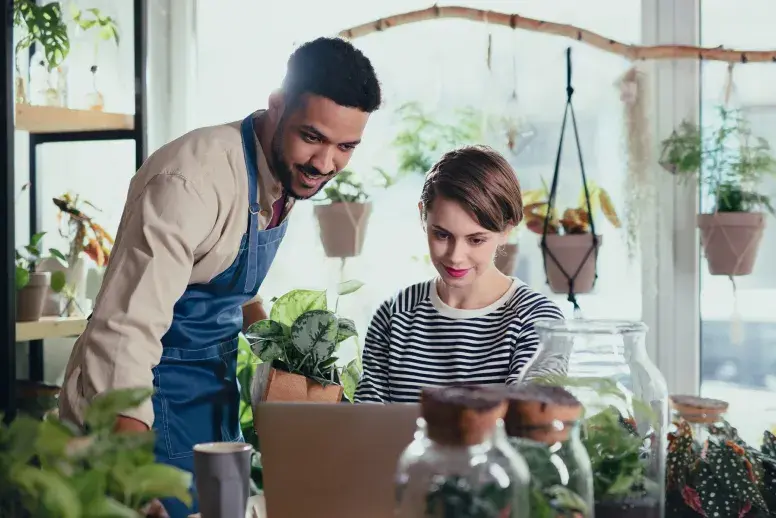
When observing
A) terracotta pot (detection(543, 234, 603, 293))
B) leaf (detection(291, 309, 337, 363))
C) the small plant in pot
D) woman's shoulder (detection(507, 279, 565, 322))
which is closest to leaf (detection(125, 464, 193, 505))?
the small plant in pot

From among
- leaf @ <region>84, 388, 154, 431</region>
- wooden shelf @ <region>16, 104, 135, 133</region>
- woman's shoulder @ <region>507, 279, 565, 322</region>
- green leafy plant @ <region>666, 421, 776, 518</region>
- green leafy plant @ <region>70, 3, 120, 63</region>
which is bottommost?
green leafy plant @ <region>666, 421, 776, 518</region>

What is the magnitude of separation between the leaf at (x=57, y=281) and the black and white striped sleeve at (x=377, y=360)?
1148 mm

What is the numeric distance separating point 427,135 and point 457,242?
1.05 metres

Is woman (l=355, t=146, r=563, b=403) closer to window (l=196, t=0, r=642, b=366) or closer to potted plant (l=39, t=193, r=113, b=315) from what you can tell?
window (l=196, t=0, r=642, b=366)

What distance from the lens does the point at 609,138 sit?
2.81 m

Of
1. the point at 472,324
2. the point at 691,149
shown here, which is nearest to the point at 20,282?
the point at 472,324

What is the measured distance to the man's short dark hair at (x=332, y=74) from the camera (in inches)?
68.7

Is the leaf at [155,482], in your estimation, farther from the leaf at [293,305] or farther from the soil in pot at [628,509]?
the leaf at [293,305]

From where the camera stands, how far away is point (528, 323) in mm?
1918

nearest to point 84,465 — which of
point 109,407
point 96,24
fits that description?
point 109,407

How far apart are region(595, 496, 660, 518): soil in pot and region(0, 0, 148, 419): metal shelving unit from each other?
1816mm

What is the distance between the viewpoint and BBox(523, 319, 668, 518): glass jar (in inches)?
41.7

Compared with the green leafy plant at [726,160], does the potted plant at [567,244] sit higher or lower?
lower

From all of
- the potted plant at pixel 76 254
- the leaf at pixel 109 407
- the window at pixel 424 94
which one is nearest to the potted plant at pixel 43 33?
the potted plant at pixel 76 254
